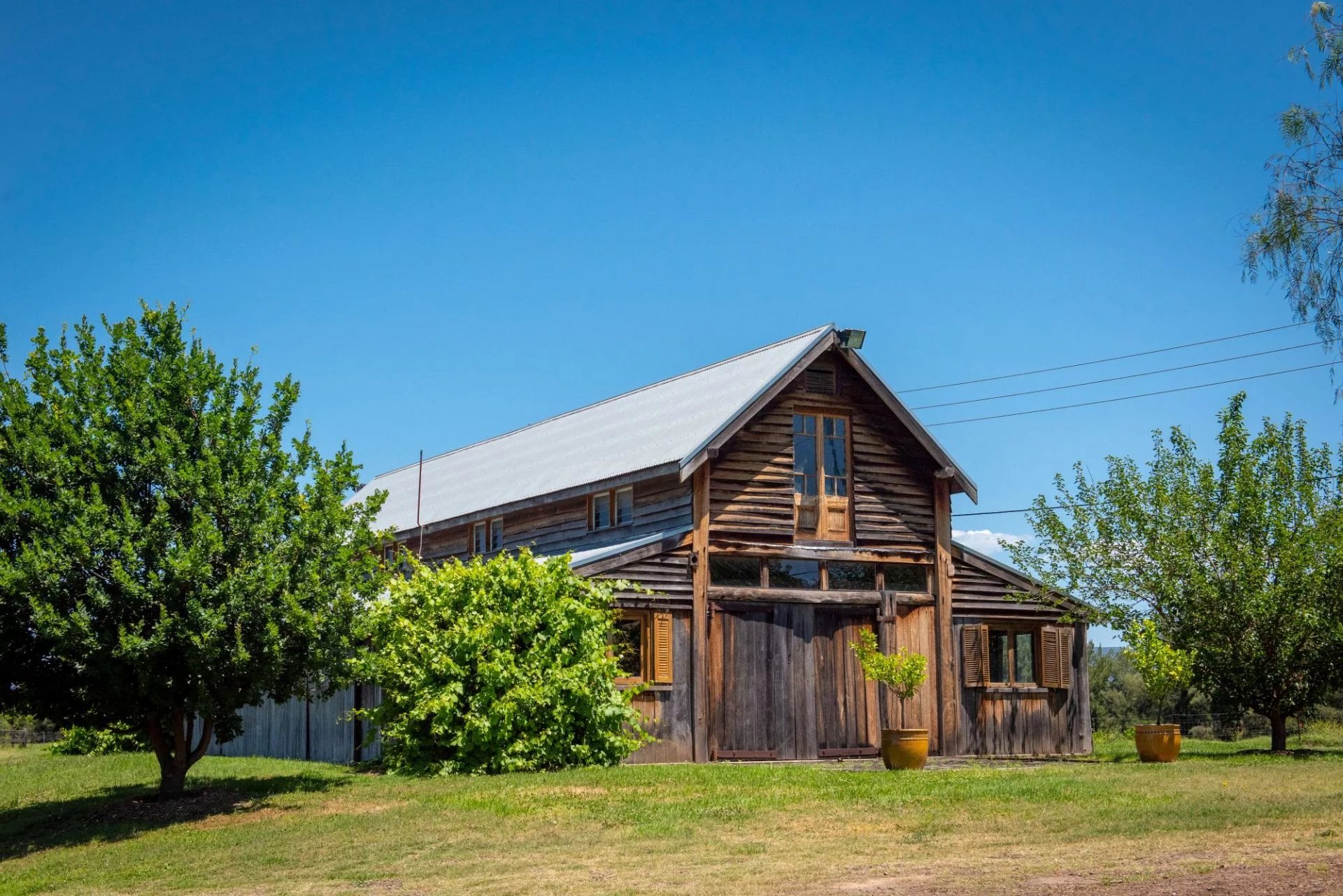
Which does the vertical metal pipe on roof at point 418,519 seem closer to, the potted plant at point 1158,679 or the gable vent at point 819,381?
the gable vent at point 819,381

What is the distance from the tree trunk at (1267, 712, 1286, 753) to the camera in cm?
2617

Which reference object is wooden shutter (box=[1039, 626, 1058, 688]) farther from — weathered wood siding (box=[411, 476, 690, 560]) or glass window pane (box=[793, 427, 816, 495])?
weathered wood siding (box=[411, 476, 690, 560])

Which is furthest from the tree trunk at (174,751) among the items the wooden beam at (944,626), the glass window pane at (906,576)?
the wooden beam at (944,626)

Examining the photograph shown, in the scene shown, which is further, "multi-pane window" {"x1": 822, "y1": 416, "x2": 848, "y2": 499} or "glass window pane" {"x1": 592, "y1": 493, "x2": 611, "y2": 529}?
"glass window pane" {"x1": 592, "y1": 493, "x2": 611, "y2": 529}

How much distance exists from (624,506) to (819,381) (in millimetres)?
4786

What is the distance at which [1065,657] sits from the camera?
1161 inches

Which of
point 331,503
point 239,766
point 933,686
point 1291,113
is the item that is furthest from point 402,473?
point 1291,113

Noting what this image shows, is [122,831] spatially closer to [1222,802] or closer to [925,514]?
[1222,802]

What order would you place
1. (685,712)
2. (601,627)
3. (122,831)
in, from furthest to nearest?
1. (685,712)
2. (601,627)
3. (122,831)

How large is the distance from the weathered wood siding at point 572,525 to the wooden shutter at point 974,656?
6744 millimetres

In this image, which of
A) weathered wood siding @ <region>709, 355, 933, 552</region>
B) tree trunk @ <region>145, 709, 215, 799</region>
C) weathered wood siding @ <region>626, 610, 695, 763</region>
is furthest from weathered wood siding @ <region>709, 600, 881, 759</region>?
tree trunk @ <region>145, 709, 215, 799</region>

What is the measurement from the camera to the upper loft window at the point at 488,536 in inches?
1248

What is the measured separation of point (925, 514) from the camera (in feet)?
92.9

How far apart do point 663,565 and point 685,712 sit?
2.75 metres
